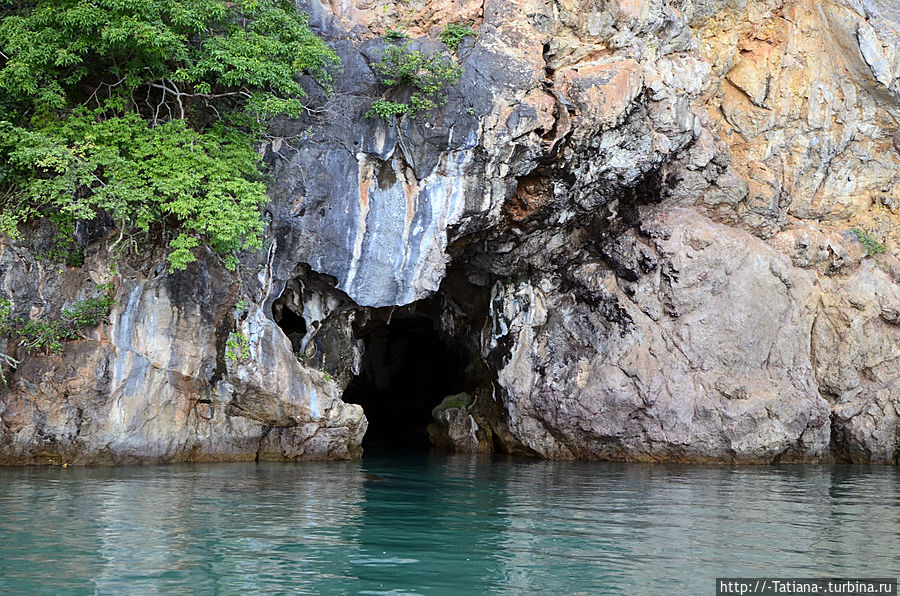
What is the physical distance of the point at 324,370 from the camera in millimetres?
16766

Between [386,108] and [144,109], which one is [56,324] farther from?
[386,108]

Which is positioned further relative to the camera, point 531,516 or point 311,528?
point 531,516

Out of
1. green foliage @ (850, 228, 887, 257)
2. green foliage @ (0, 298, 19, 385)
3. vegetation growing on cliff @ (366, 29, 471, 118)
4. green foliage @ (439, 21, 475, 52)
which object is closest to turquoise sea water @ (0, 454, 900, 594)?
green foliage @ (0, 298, 19, 385)

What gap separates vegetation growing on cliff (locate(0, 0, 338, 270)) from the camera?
12344mm

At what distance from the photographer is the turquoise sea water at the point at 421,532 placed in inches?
227

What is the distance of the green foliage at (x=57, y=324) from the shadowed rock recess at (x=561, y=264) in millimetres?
173

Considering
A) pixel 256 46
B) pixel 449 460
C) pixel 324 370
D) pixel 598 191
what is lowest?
pixel 449 460

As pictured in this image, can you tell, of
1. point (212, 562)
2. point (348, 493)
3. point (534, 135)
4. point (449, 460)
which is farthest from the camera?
point (449, 460)

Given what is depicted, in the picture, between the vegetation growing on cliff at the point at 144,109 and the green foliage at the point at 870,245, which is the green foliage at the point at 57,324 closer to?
the vegetation growing on cliff at the point at 144,109

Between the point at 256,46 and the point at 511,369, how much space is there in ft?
28.3

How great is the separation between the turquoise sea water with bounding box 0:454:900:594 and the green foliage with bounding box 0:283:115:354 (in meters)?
2.14

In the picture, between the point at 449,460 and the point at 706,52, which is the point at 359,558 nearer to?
the point at 449,460

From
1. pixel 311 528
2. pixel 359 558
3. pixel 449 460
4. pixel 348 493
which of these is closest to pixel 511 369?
pixel 449 460

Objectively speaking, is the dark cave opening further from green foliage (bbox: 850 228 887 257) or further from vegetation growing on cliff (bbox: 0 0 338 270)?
green foliage (bbox: 850 228 887 257)
